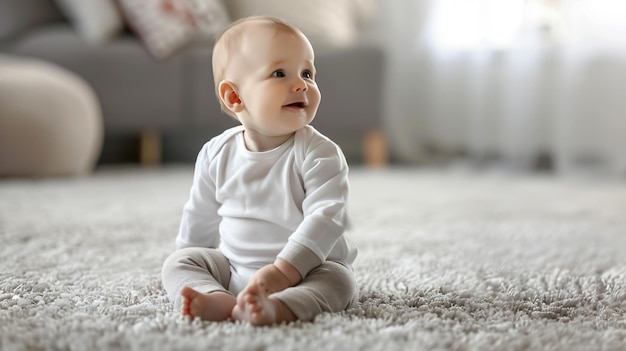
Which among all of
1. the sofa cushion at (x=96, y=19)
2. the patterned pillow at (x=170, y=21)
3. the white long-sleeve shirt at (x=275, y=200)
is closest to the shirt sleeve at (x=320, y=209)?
the white long-sleeve shirt at (x=275, y=200)

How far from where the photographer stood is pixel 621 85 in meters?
2.62

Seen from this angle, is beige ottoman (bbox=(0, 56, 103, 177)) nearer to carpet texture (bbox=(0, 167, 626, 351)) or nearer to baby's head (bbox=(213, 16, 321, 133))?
carpet texture (bbox=(0, 167, 626, 351))

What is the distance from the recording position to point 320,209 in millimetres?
779

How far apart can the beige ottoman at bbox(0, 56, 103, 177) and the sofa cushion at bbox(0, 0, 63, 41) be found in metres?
0.58

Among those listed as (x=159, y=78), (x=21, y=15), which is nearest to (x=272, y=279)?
(x=159, y=78)

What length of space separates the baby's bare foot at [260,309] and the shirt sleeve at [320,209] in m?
0.05

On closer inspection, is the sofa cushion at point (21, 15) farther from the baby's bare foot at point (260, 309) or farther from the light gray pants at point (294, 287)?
the baby's bare foot at point (260, 309)

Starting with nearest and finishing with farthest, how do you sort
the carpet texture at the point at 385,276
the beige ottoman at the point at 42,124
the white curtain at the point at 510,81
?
1. the carpet texture at the point at 385,276
2. the beige ottoman at the point at 42,124
3. the white curtain at the point at 510,81

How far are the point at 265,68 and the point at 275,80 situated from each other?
0.02m

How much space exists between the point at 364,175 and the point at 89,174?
3.16ft

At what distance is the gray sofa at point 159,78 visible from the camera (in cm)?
279

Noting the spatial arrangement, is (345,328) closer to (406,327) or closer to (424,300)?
(406,327)

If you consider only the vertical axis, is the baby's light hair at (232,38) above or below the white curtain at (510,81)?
above

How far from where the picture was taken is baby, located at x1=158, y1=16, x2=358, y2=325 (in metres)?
0.77
